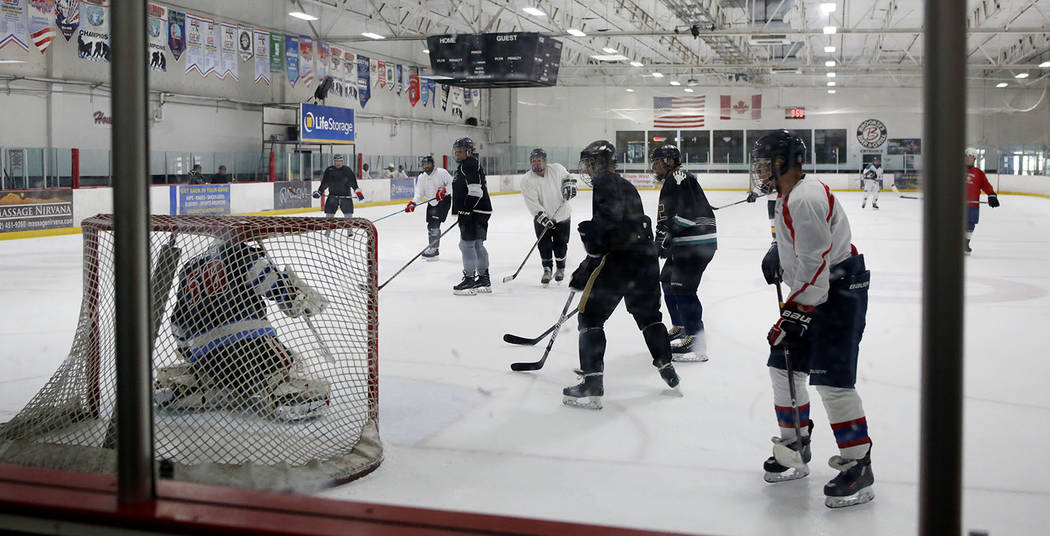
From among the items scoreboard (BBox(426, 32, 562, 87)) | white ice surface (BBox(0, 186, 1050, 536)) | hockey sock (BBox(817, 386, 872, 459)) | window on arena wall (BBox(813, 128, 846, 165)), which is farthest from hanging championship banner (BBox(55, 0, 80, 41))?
window on arena wall (BBox(813, 128, 846, 165))

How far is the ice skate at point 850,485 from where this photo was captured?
2600 millimetres

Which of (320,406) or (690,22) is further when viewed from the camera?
(690,22)

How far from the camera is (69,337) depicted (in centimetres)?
509

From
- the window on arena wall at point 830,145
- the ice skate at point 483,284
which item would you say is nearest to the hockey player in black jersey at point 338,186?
the ice skate at point 483,284

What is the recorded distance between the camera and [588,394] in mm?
3803

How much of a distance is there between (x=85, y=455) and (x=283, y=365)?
0.70 meters

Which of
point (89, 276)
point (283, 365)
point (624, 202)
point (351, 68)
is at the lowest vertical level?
point (283, 365)

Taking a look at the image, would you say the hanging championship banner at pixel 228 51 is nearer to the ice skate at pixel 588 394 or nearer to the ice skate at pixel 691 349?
the ice skate at pixel 691 349

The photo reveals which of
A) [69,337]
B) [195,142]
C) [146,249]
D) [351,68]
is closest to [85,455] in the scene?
[146,249]

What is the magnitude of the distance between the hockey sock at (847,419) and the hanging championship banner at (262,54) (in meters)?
16.1

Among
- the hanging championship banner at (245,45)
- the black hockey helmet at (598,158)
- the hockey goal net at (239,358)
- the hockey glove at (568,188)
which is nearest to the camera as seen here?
the hockey goal net at (239,358)

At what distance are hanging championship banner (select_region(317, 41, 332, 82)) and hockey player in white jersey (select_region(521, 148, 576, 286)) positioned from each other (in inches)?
511

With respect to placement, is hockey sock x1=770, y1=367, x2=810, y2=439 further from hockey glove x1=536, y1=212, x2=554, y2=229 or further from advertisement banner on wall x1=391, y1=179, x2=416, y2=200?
advertisement banner on wall x1=391, y1=179, x2=416, y2=200

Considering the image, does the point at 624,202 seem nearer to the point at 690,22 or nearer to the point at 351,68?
the point at 690,22
